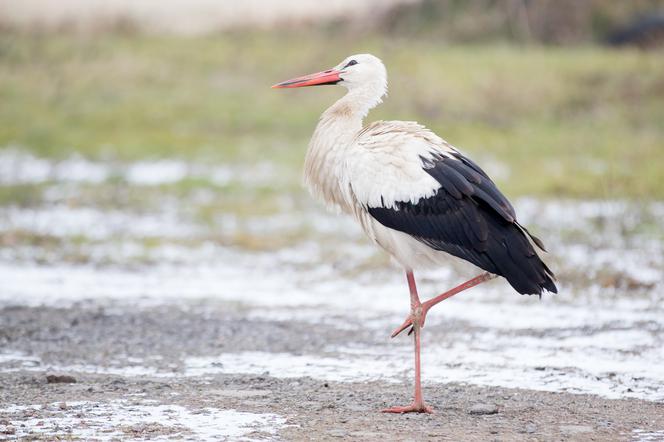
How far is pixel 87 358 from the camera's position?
7473 mm

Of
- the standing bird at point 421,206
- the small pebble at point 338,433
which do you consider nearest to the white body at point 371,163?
the standing bird at point 421,206

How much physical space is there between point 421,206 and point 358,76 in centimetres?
120

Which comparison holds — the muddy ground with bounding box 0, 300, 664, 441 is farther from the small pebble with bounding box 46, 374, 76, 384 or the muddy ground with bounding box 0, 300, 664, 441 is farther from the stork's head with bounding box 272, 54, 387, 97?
the stork's head with bounding box 272, 54, 387, 97

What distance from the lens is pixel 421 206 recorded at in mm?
6316

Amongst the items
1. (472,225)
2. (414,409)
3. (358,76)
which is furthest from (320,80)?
(414,409)

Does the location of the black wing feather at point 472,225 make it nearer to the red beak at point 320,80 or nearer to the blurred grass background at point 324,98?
the red beak at point 320,80

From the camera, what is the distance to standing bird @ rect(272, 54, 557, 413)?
6129 millimetres

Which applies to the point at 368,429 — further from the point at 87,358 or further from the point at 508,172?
the point at 508,172

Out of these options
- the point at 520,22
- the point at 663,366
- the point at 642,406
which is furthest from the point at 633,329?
the point at 520,22

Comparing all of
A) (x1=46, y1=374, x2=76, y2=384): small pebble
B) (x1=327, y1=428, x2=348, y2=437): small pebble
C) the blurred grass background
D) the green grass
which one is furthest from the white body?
the green grass

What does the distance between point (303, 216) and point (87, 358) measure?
726cm

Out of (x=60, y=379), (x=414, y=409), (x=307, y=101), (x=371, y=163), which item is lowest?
(x=414, y=409)

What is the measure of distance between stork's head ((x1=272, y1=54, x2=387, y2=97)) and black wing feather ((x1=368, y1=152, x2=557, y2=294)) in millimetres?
935

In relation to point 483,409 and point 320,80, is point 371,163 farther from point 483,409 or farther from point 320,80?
A: point 483,409
